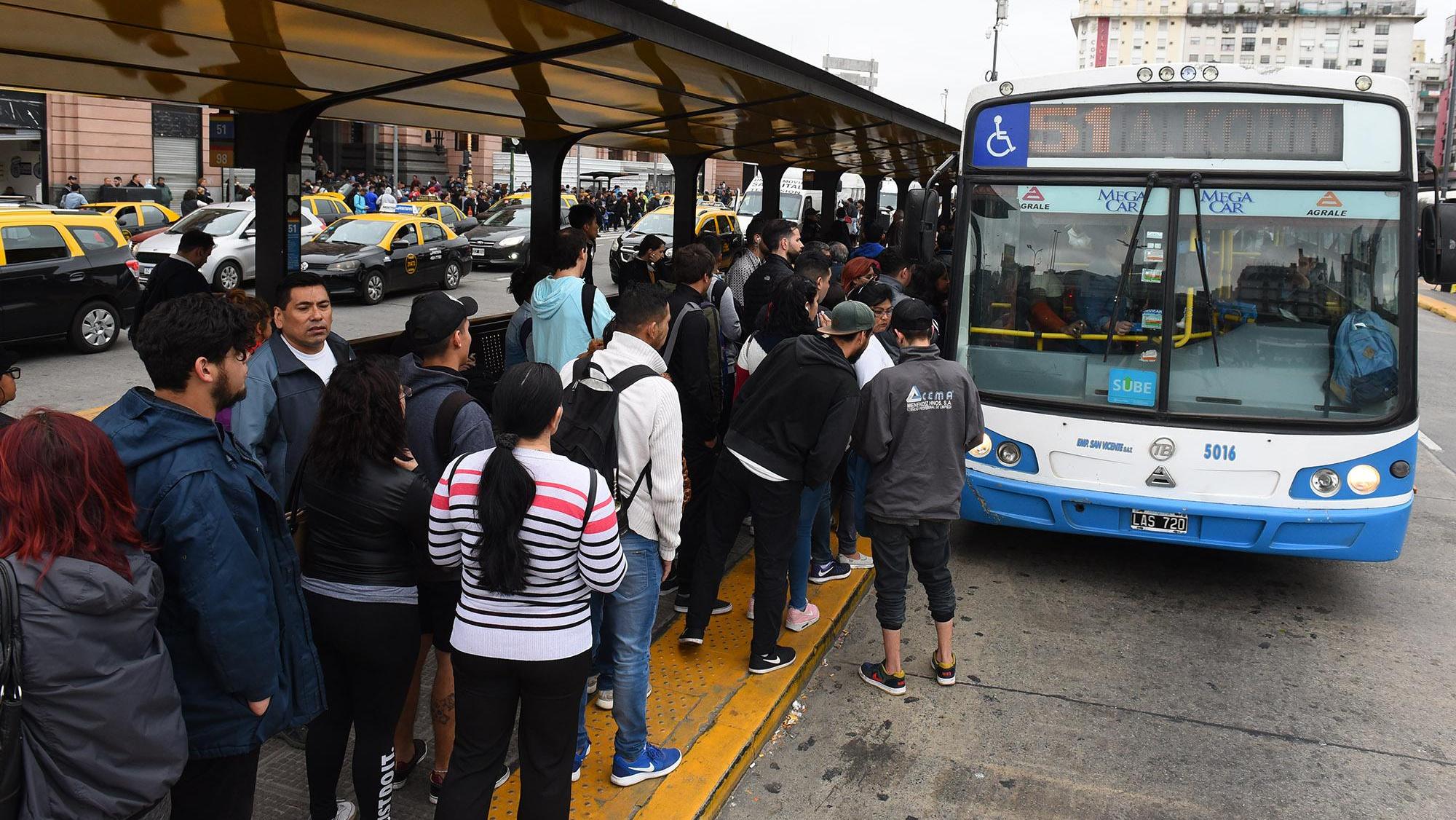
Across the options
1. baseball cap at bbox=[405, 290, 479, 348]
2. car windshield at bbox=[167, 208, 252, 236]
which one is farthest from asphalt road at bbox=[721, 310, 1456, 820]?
car windshield at bbox=[167, 208, 252, 236]

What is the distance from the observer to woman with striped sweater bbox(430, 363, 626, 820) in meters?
3.15

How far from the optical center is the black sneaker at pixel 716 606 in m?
6.02

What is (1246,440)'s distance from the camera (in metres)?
6.16

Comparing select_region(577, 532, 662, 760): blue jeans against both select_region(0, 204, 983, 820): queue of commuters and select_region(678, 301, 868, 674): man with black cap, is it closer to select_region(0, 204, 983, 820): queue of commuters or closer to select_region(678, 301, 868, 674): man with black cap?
select_region(0, 204, 983, 820): queue of commuters

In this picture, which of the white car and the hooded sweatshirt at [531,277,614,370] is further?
the white car

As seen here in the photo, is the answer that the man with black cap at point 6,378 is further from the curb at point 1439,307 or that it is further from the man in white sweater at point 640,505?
the curb at point 1439,307

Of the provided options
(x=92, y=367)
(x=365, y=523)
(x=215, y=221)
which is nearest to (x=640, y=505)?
(x=365, y=523)

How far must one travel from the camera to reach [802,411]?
487 centimetres

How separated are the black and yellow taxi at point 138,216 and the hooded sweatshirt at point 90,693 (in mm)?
23079

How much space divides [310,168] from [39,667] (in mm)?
38446

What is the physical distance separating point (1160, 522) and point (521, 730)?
4204 millimetres

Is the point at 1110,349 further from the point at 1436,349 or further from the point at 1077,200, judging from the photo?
the point at 1436,349

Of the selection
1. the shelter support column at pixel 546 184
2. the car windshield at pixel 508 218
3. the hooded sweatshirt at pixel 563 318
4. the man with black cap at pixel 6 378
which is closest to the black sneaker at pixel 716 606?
the hooded sweatshirt at pixel 563 318

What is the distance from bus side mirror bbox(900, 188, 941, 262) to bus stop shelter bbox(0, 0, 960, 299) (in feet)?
3.36
